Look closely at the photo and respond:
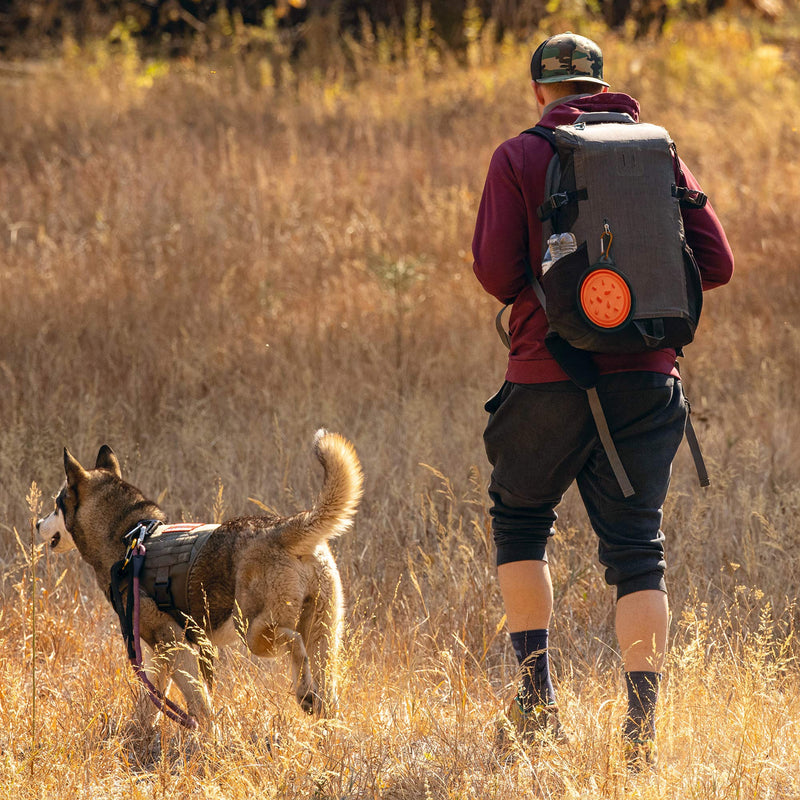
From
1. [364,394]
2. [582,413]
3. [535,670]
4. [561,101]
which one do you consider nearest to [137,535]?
[535,670]

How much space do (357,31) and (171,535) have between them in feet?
37.8

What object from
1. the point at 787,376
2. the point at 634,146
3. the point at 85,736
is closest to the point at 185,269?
the point at 787,376

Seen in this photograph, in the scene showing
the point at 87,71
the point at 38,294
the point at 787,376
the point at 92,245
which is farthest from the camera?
the point at 87,71

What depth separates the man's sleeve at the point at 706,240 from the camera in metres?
2.95

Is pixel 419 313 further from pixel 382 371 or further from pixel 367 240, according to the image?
pixel 367 240

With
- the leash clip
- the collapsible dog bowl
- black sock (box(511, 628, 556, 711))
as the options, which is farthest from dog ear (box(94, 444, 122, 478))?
the collapsible dog bowl

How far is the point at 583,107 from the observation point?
9.70 ft

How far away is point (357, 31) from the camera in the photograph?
44.5ft

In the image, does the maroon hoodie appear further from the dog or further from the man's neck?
the dog

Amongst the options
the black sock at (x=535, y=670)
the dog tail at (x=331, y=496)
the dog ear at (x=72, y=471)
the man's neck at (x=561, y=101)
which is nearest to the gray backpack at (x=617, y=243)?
the man's neck at (x=561, y=101)

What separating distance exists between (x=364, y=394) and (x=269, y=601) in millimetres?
3303

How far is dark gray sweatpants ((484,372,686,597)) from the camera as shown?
2881mm

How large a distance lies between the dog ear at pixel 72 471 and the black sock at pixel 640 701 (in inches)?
83.9

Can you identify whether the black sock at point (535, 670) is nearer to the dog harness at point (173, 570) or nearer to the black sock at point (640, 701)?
the black sock at point (640, 701)
